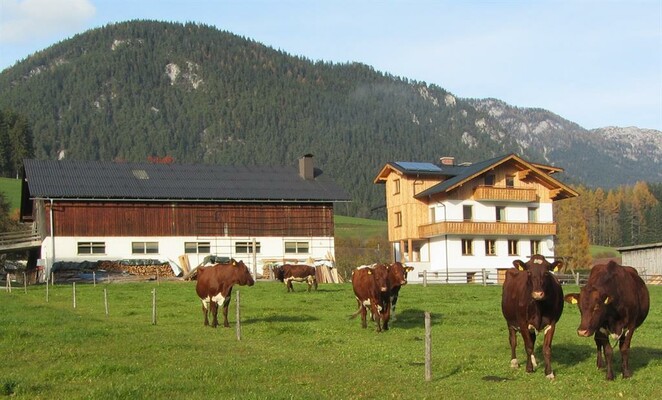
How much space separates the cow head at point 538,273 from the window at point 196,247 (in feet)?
152

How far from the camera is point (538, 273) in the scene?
14.6 metres

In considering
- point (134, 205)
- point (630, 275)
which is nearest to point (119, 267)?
point (134, 205)

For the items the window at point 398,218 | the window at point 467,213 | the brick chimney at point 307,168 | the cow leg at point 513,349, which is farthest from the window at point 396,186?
the cow leg at point 513,349

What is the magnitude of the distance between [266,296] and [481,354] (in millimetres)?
20006

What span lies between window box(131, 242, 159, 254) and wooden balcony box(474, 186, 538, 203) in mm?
23156

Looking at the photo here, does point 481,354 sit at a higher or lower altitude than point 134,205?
lower

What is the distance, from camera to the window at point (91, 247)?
187 feet

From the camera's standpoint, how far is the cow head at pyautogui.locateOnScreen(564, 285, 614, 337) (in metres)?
13.5

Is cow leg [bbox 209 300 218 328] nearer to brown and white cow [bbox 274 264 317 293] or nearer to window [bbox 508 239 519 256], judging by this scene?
brown and white cow [bbox 274 264 317 293]

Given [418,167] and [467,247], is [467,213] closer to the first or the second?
[467,247]

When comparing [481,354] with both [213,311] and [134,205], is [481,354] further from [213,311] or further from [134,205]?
[134,205]

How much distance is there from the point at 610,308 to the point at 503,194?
164ft

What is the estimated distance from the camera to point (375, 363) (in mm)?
16141

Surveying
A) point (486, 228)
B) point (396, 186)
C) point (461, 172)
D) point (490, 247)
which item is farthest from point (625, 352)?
point (396, 186)
